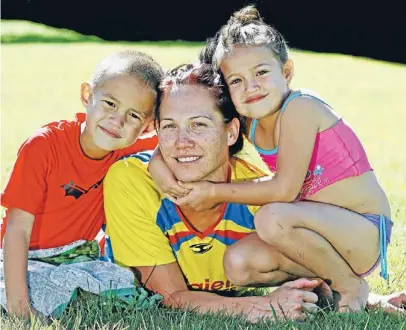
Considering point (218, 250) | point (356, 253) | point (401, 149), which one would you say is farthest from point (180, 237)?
point (401, 149)

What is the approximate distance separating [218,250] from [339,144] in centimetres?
67

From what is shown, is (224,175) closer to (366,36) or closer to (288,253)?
(288,253)

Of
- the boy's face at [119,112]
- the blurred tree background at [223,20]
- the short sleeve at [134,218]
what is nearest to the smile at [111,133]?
the boy's face at [119,112]

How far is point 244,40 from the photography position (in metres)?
3.63

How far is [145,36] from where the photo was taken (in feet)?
75.7

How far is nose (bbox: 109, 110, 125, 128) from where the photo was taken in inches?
140

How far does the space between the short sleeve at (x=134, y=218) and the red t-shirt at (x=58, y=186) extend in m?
0.14

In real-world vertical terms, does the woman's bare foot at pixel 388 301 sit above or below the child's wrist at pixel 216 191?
below

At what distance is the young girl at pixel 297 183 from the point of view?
11.3 ft

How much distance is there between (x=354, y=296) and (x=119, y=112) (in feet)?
3.95

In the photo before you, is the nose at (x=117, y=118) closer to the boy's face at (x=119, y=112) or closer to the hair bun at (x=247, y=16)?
the boy's face at (x=119, y=112)

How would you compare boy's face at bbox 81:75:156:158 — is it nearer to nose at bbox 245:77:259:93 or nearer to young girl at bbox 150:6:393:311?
young girl at bbox 150:6:393:311

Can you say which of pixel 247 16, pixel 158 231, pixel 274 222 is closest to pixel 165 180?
pixel 158 231

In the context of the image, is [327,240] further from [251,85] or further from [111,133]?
[111,133]
